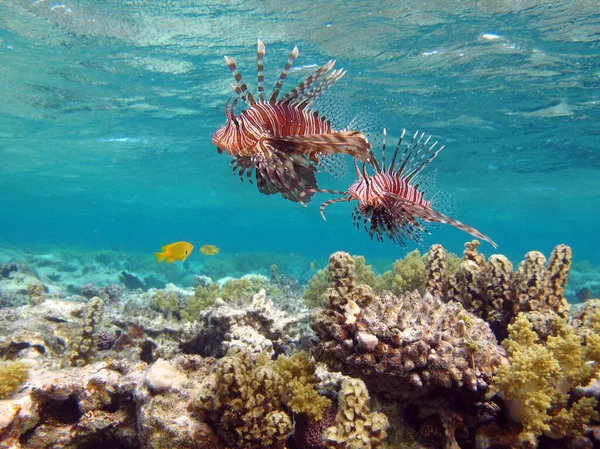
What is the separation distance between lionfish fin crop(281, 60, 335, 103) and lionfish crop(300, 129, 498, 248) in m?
0.71

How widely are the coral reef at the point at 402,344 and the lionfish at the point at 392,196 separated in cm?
59

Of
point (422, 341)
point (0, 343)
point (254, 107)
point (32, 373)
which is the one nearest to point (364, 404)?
point (422, 341)

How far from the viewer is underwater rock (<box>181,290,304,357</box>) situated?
4445 mm

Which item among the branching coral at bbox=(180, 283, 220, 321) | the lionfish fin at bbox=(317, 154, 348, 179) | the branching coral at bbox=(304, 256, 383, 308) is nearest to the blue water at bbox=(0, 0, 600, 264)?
the lionfish fin at bbox=(317, 154, 348, 179)

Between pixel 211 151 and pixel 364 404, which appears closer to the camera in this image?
pixel 364 404

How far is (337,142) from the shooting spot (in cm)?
242

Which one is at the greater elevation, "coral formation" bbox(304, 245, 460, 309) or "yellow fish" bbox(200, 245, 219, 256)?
"yellow fish" bbox(200, 245, 219, 256)

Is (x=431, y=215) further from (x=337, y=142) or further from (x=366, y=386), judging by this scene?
(x=366, y=386)

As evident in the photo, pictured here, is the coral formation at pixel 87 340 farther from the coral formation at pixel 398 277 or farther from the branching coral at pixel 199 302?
the coral formation at pixel 398 277

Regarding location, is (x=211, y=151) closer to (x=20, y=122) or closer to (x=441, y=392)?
(x=20, y=122)

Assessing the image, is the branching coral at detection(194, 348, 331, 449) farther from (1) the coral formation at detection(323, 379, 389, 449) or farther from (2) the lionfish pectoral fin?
(2) the lionfish pectoral fin

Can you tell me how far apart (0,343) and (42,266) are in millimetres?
22191

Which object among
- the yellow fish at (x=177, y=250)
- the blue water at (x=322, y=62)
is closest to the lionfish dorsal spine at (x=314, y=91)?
the blue water at (x=322, y=62)

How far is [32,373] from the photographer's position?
145 inches
